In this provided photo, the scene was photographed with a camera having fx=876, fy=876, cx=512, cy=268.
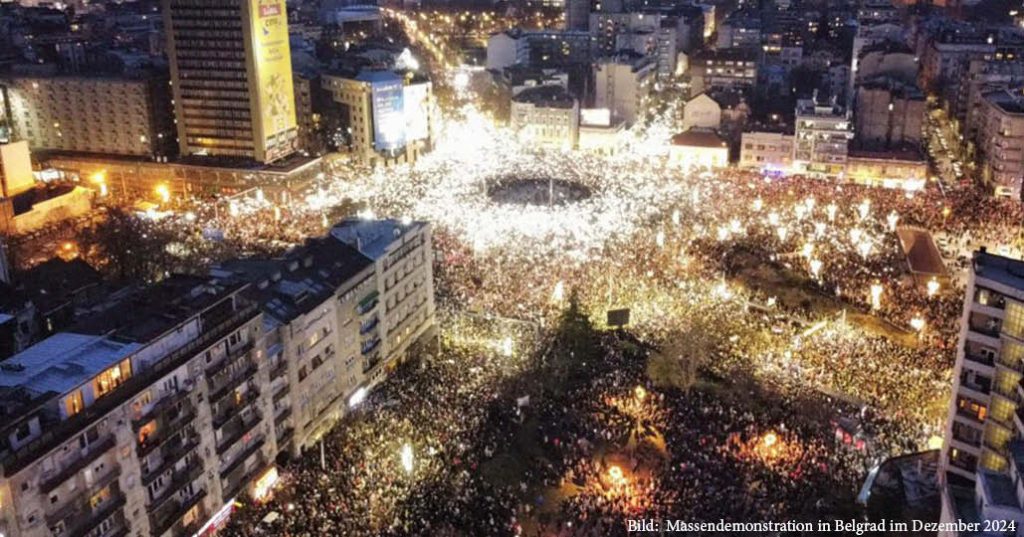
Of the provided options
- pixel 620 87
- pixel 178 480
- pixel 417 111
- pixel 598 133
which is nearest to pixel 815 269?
pixel 178 480

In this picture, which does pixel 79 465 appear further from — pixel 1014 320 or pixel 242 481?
pixel 1014 320

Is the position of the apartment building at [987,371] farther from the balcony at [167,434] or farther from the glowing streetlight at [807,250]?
the balcony at [167,434]

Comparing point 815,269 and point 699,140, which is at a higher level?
point 699,140

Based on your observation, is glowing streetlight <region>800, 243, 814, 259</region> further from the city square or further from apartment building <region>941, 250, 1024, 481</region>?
apartment building <region>941, 250, 1024, 481</region>

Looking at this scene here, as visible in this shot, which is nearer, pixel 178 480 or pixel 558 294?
pixel 178 480

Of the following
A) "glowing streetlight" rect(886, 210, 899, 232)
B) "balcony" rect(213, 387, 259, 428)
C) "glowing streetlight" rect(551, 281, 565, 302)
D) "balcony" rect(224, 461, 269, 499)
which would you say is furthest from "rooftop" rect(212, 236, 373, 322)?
"glowing streetlight" rect(886, 210, 899, 232)
